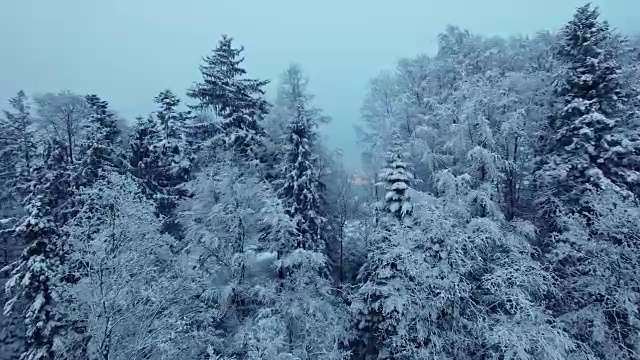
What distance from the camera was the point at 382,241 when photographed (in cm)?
1938

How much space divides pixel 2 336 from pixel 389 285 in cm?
2267

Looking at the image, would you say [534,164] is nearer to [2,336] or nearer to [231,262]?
[231,262]

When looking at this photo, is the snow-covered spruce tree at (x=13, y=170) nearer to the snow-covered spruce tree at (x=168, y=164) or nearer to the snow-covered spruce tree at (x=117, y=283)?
the snow-covered spruce tree at (x=168, y=164)

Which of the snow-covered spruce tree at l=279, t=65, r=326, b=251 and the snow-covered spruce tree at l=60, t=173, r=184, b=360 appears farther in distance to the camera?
the snow-covered spruce tree at l=279, t=65, r=326, b=251

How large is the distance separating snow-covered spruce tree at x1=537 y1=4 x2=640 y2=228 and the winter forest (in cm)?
10

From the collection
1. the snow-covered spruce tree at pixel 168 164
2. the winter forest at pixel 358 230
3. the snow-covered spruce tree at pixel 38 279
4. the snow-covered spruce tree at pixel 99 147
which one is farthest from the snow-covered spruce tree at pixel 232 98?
the snow-covered spruce tree at pixel 38 279

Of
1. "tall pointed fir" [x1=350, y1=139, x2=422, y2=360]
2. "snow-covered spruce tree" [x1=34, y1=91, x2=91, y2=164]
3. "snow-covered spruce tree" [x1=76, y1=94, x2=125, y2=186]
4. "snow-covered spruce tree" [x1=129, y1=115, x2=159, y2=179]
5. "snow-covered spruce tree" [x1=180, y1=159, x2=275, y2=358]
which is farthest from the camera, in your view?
"snow-covered spruce tree" [x1=34, y1=91, x2=91, y2=164]

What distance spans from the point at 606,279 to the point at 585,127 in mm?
7912

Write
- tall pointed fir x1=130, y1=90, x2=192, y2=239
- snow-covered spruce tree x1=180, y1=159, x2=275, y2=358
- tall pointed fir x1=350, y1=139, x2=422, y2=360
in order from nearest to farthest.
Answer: tall pointed fir x1=350, y1=139, x2=422, y2=360 → snow-covered spruce tree x1=180, y1=159, x2=275, y2=358 → tall pointed fir x1=130, y1=90, x2=192, y2=239

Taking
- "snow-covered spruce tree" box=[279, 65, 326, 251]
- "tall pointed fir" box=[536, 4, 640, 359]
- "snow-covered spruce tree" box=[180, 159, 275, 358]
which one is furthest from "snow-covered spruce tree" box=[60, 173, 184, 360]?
"tall pointed fir" box=[536, 4, 640, 359]

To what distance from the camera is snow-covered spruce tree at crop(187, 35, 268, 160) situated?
22.8 metres

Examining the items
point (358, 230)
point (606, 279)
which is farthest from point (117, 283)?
point (606, 279)

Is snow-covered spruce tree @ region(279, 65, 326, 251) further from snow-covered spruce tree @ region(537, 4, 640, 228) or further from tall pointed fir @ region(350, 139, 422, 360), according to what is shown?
snow-covered spruce tree @ region(537, 4, 640, 228)

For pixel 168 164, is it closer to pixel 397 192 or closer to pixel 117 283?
pixel 117 283
